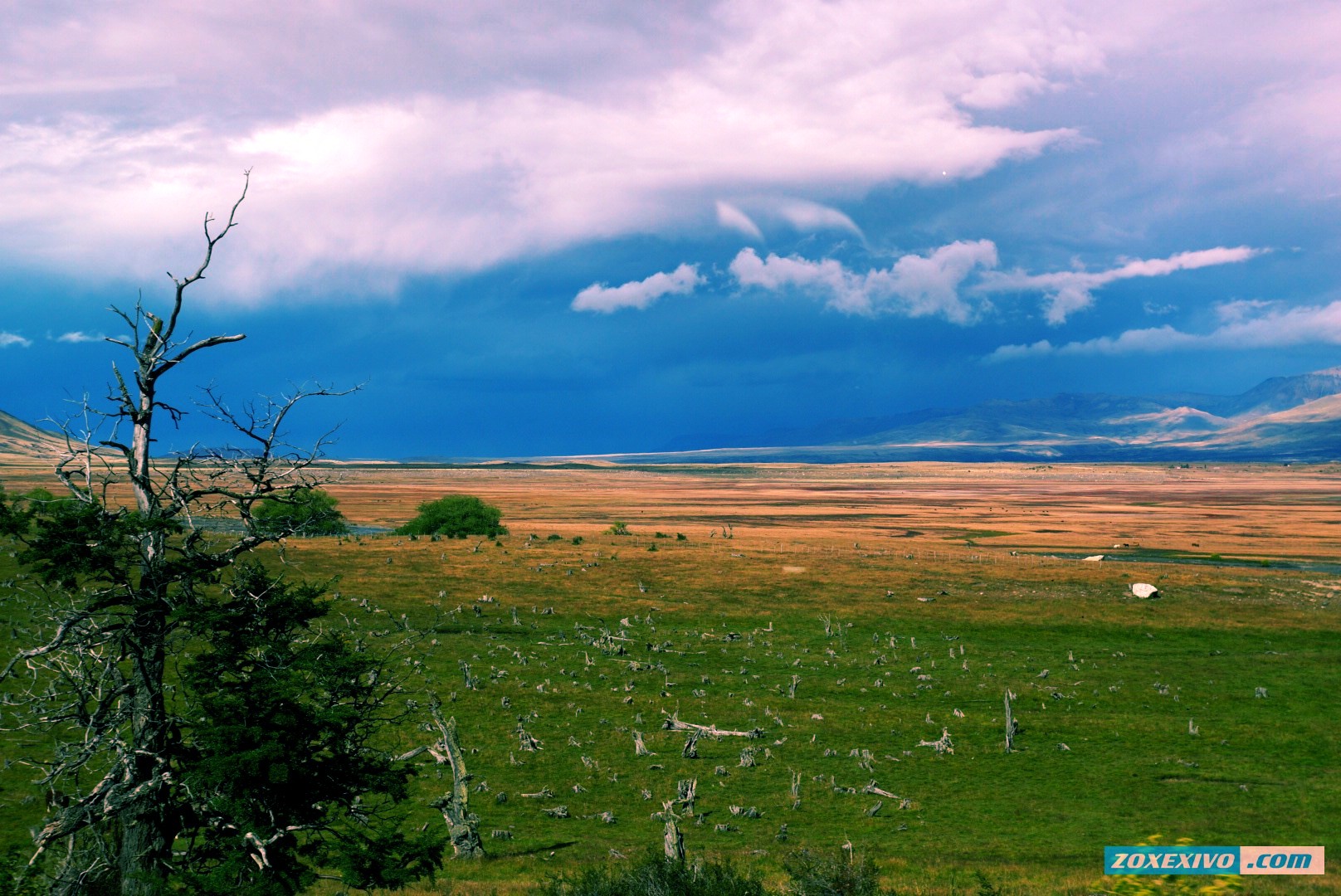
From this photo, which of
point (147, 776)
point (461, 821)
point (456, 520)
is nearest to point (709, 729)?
point (461, 821)

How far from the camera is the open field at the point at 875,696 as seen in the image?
26562 millimetres

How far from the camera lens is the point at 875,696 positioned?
42.0 meters

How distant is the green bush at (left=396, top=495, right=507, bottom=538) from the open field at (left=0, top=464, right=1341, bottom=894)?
1517 cm

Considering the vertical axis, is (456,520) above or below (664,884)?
above

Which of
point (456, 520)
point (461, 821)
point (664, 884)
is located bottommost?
point (461, 821)

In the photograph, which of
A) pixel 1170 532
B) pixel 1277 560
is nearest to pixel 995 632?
pixel 1277 560

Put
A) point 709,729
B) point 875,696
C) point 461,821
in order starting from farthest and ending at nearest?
point 875,696, point 709,729, point 461,821

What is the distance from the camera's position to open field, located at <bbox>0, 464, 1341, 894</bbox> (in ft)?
87.1

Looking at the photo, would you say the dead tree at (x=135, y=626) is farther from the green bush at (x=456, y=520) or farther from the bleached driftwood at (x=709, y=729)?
the green bush at (x=456, y=520)

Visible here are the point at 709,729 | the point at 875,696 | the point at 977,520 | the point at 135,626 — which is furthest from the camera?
the point at 977,520

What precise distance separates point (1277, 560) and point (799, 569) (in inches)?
2236

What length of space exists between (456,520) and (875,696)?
64.0 metres

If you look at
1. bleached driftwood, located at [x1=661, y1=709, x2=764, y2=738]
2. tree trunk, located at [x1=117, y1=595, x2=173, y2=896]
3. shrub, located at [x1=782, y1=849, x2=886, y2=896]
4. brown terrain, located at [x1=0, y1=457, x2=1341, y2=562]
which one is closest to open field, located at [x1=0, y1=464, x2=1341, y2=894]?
bleached driftwood, located at [x1=661, y1=709, x2=764, y2=738]

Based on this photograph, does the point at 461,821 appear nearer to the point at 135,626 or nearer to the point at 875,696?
the point at 135,626
